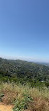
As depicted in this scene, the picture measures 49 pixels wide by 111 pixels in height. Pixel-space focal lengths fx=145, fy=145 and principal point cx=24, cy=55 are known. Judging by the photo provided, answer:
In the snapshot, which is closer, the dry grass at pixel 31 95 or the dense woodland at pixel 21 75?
the dry grass at pixel 31 95

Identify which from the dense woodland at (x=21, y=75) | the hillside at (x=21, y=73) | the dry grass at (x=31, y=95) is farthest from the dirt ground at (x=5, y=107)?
the hillside at (x=21, y=73)

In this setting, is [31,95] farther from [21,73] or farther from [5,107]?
[21,73]

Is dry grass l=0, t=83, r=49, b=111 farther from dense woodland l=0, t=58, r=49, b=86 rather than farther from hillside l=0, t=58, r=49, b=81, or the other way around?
hillside l=0, t=58, r=49, b=81

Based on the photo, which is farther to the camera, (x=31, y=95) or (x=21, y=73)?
(x=21, y=73)

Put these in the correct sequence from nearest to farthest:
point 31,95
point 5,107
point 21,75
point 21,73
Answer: point 5,107 < point 31,95 < point 21,75 < point 21,73

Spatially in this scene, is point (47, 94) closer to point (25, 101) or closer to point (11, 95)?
point (25, 101)

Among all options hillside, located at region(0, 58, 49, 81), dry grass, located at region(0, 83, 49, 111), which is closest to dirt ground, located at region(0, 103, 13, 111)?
dry grass, located at region(0, 83, 49, 111)

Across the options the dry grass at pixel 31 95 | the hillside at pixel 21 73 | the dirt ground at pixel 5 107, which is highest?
the dry grass at pixel 31 95

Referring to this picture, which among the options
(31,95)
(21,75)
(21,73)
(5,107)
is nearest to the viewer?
(5,107)

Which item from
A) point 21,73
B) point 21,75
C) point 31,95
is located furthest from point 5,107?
point 21,73

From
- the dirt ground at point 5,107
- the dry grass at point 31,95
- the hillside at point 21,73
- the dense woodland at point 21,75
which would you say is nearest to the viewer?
the dry grass at point 31,95

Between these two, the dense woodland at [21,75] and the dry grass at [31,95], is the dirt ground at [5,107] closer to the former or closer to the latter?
the dry grass at [31,95]
